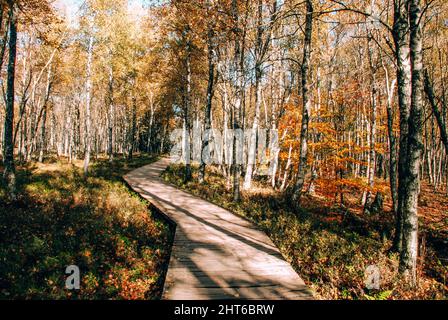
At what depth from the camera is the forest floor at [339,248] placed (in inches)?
231

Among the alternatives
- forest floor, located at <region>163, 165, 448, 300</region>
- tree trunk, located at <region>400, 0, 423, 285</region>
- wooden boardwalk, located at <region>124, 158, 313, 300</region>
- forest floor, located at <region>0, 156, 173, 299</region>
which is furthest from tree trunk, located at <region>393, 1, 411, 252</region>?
forest floor, located at <region>0, 156, 173, 299</region>

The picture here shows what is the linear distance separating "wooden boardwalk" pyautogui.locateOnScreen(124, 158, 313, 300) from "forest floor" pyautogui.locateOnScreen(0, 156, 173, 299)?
2.19 ft

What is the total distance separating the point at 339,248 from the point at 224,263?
409 cm

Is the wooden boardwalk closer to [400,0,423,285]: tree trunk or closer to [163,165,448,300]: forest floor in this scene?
[163,165,448,300]: forest floor

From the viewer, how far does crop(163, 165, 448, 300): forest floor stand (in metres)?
5.87

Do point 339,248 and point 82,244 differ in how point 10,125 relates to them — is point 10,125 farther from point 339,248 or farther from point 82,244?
point 339,248

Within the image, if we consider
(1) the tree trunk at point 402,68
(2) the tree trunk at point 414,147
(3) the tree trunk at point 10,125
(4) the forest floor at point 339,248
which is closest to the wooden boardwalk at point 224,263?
(4) the forest floor at point 339,248

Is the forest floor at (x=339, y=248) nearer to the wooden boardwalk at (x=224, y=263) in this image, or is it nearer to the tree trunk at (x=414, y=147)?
the tree trunk at (x=414, y=147)

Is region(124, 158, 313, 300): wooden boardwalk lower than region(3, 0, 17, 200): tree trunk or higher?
lower

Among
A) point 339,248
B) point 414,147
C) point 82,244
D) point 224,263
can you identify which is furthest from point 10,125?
point 414,147

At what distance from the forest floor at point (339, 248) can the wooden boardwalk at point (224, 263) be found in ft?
2.12

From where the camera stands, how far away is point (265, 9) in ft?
64.3

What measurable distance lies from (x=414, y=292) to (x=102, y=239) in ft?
28.4
